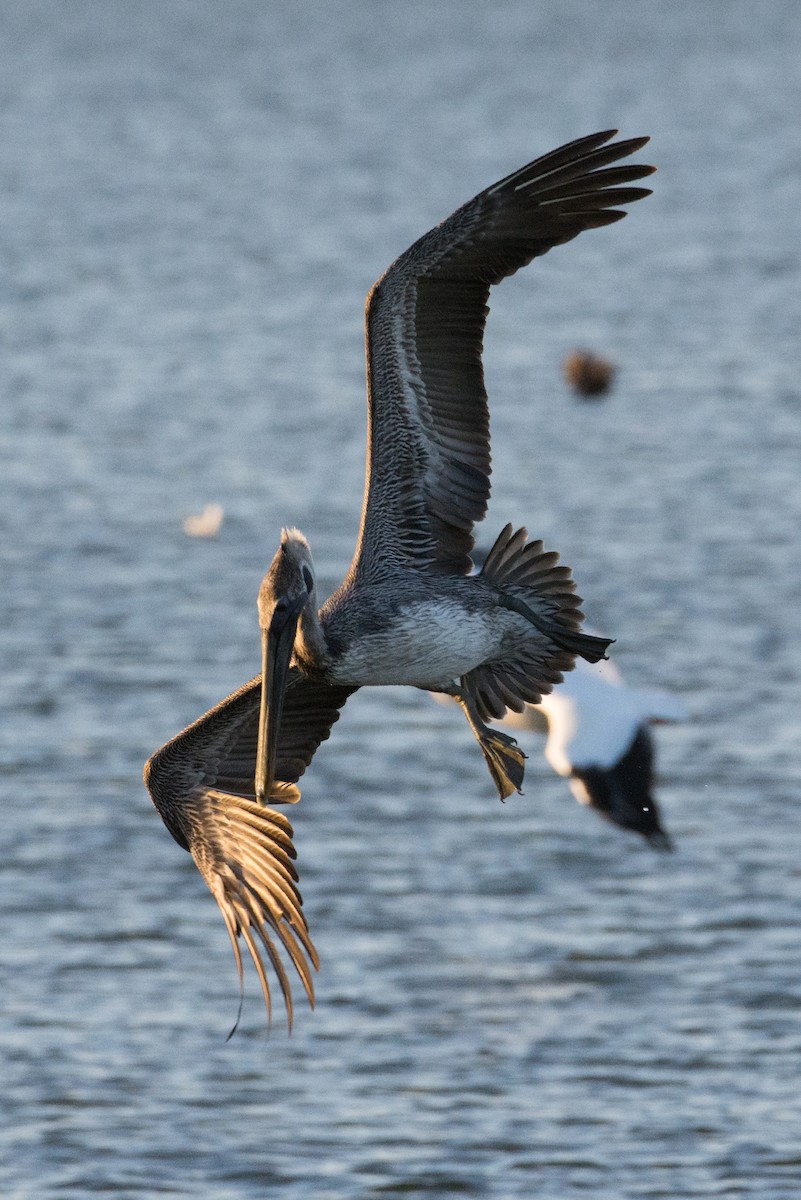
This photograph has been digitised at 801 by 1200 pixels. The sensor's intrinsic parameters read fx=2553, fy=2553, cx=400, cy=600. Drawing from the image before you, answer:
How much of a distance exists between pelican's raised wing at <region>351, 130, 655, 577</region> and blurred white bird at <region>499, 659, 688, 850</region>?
3.43m

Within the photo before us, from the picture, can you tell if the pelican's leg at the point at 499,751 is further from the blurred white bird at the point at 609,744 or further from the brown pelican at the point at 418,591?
Answer: the blurred white bird at the point at 609,744

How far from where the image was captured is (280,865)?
22.5 ft

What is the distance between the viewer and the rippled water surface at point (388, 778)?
9.38m

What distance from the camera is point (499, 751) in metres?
7.53

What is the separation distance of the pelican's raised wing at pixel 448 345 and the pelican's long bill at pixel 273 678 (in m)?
0.57

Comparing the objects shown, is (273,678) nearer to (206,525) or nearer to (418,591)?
(418,591)

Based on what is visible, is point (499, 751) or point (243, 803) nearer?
point (243, 803)

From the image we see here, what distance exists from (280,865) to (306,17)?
3398 inches

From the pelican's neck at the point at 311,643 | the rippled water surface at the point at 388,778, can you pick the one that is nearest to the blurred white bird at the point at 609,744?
the rippled water surface at the point at 388,778

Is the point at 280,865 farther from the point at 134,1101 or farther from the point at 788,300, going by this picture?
the point at 788,300

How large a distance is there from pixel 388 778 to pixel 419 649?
5.71 m

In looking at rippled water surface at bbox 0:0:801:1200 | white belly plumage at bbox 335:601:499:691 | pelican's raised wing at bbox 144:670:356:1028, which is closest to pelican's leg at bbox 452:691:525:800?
white belly plumage at bbox 335:601:499:691

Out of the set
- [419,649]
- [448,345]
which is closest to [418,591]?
[419,649]

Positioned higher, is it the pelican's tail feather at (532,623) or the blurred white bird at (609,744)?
the pelican's tail feather at (532,623)
